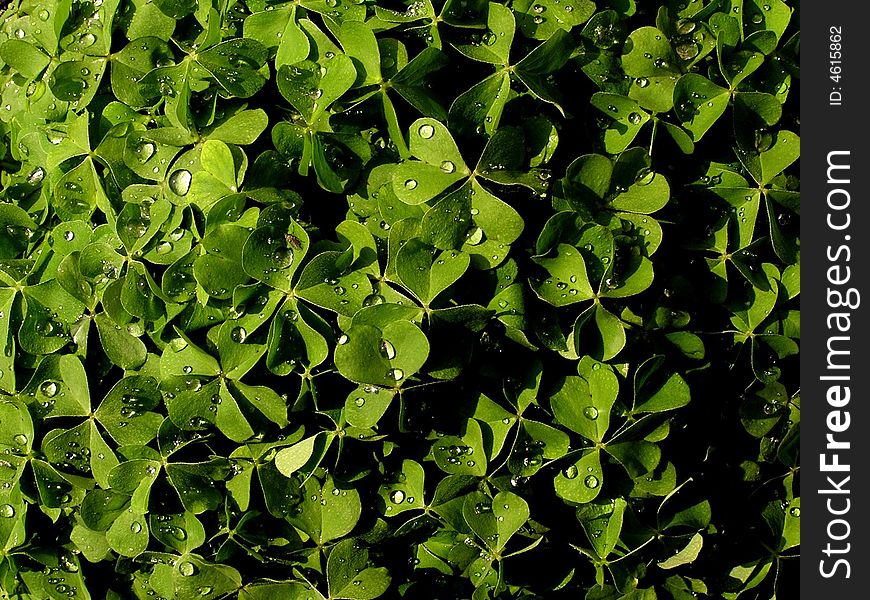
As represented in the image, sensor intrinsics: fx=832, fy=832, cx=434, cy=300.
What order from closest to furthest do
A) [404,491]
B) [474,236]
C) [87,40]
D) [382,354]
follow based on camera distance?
1. [382,354]
2. [474,236]
3. [404,491]
4. [87,40]

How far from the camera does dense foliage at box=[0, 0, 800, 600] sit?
1.67 m

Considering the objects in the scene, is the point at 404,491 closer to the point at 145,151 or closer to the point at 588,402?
the point at 588,402

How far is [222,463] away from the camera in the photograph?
1736mm

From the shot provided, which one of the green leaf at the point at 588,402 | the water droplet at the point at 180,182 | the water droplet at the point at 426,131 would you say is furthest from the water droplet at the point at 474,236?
the water droplet at the point at 180,182

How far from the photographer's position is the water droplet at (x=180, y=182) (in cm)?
176

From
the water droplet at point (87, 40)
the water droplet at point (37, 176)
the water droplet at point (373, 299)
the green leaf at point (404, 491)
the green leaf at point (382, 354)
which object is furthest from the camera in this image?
the water droplet at point (37, 176)

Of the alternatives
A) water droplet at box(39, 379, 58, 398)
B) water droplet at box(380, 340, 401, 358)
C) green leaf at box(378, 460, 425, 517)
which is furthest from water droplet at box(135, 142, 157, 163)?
green leaf at box(378, 460, 425, 517)

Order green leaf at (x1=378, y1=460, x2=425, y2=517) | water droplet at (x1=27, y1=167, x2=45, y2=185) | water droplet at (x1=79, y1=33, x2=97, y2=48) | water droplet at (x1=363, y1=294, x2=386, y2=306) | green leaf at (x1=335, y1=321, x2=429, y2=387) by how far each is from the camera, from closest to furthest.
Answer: green leaf at (x1=335, y1=321, x2=429, y2=387), water droplet at (x1=363, y1=294, x2=386, y2=306), green leaf at (x1=378, y1=460, x2=425, y2=517), water droplet at (x1=79, y1=33, x2=97, y2=48), water droplet at (x1=27, y1=167, x2=45, y2=185)

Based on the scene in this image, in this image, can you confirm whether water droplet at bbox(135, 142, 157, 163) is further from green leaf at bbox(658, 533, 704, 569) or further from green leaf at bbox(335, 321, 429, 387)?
green leaf at bbox(658, 533, 704, 569)

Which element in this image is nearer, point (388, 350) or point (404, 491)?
point (388, 350)

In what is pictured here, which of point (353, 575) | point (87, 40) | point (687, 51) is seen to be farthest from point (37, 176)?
point (687, 51)

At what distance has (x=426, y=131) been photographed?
1.67 metres

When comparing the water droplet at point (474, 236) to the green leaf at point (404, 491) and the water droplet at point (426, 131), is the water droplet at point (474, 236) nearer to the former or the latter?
the water droplet at point (426, 131)

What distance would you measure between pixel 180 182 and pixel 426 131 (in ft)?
1.77
